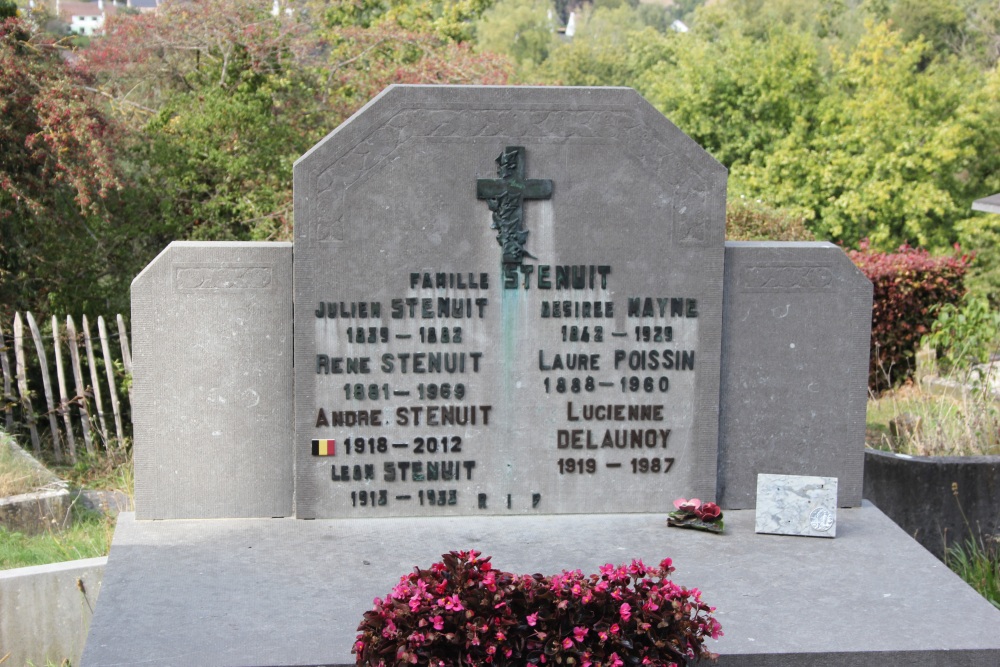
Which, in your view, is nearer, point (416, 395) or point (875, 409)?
point (416, 395)

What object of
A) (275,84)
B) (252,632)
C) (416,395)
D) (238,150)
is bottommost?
(252,632)

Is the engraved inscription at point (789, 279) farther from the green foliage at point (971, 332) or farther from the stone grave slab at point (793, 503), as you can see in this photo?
the green foliage at point (971, 332)

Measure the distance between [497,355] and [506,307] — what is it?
0.26 meters

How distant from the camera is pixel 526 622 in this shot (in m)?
3.80

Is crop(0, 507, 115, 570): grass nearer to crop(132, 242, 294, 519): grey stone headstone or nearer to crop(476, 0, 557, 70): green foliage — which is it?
crop(132, 242, 294, 519): grey stone headstone

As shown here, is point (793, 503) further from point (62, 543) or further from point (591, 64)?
point (591, 64)

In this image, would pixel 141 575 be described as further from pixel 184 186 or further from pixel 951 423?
pixel 184 186

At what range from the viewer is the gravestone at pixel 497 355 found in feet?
18.5

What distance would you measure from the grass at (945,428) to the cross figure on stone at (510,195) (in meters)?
3.68

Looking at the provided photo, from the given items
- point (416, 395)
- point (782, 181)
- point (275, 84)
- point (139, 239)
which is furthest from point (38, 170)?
point (782, 181)

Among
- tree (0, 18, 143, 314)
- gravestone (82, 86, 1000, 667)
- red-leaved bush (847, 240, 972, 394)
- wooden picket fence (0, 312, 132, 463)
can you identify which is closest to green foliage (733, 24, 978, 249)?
red-leaved bush (847, 240, 972, 394)

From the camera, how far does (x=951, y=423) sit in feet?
26.2

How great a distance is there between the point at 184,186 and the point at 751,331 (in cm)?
706

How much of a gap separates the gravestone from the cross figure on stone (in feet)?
0.04
